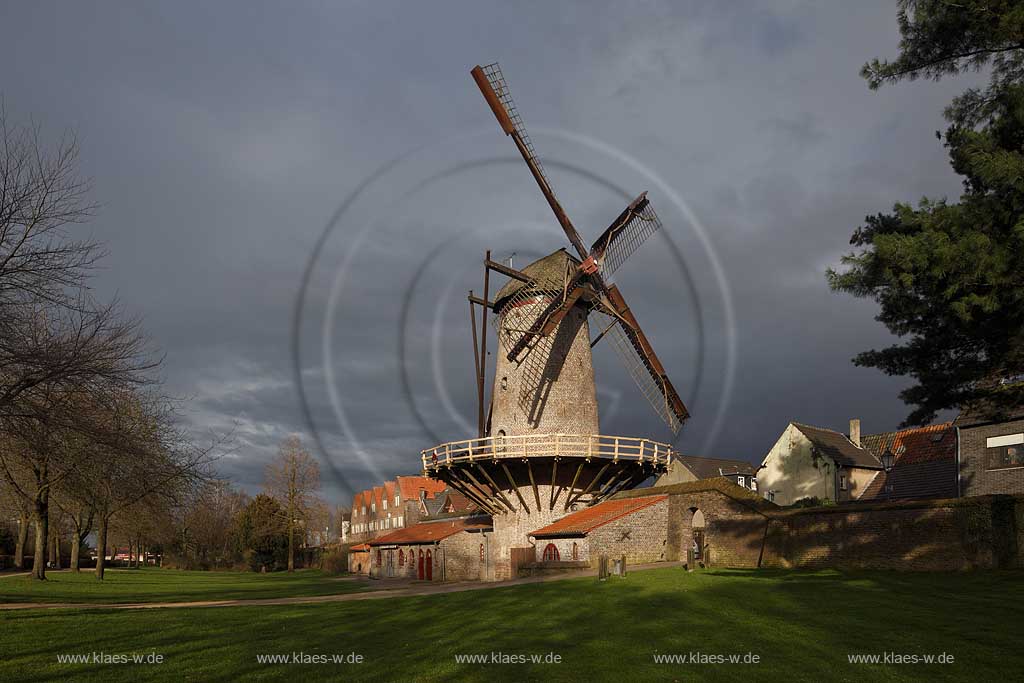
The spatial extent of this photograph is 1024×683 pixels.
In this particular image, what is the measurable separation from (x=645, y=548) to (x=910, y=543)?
38.0 feet

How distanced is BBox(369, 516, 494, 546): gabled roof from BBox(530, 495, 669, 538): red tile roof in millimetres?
6352

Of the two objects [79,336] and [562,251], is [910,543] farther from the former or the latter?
[79,336]

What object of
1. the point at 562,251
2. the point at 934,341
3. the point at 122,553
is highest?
the point at 562,251

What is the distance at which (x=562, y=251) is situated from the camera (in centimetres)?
3666

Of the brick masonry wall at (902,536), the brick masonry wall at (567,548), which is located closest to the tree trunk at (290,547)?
the brick masonry wall at (567,548)

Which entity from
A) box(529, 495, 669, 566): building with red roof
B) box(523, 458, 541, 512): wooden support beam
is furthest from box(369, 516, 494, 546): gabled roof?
box(529, 495, 669, 566): building with red roof

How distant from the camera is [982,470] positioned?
3128 centimetres

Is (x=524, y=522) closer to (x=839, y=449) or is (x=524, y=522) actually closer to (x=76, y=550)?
(x=839, y=449)

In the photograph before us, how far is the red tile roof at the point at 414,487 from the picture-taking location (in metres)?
84.9

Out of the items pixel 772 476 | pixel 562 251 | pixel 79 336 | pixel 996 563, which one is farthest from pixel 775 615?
pixel 772 476

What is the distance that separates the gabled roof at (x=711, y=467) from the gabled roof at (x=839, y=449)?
27.3ft

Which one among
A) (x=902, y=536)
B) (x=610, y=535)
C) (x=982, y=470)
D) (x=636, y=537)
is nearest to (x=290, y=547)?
(x=636, y=537)

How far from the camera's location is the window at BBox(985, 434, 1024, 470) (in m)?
30.1

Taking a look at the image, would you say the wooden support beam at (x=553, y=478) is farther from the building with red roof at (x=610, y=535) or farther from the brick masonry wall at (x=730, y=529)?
the brick masonry wall at (x=730, y=529)
